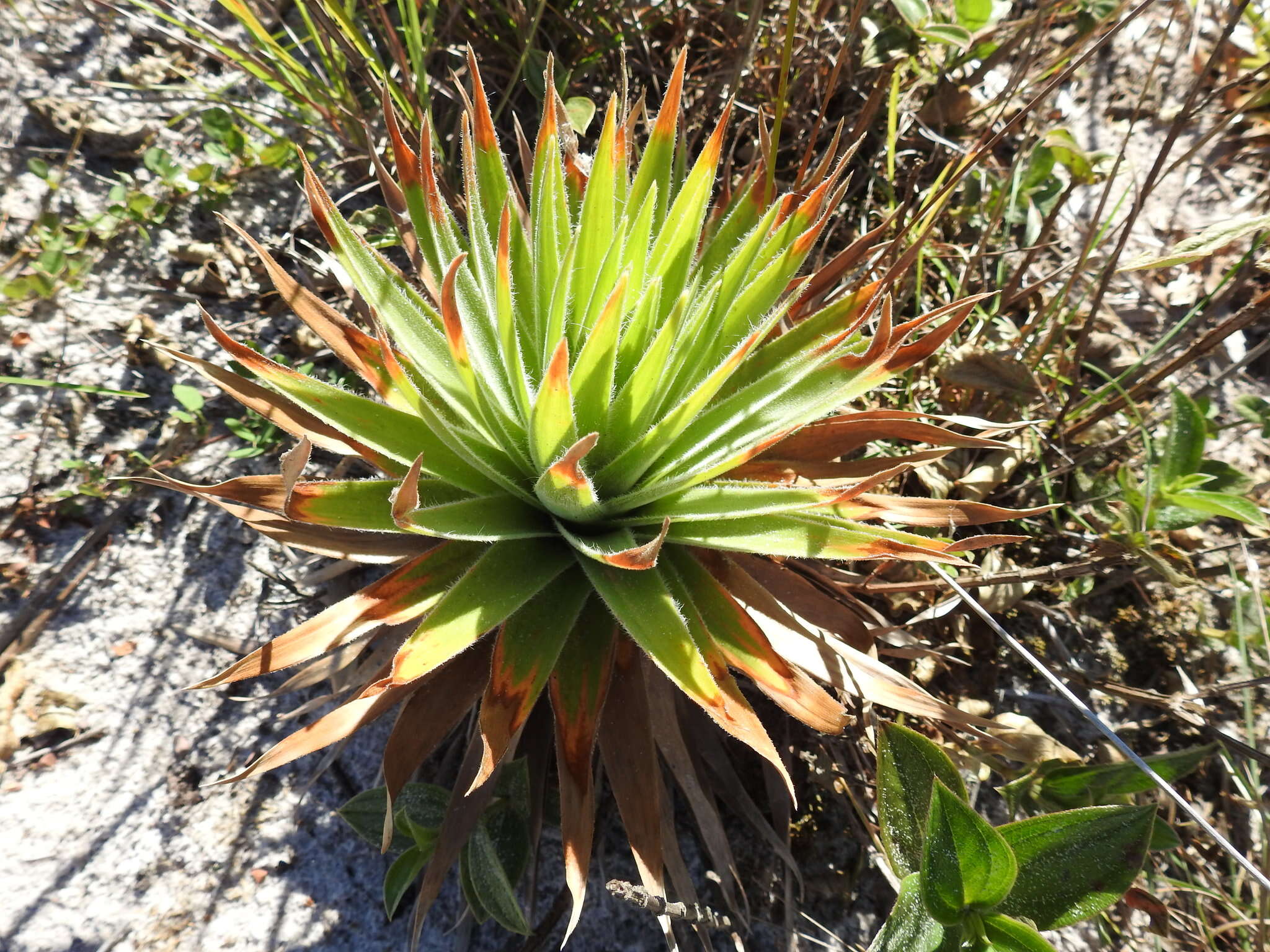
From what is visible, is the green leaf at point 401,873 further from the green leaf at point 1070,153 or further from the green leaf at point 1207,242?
the green leaf at point 1070,153

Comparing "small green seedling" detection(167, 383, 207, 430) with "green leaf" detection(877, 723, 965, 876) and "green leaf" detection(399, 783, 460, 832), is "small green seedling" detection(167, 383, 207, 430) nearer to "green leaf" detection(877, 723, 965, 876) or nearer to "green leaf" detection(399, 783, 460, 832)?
"green leaf" detection(399, 783, 460, 832)

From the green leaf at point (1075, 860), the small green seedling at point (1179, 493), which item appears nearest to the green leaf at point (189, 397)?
the green leaf at point (1075, 860)

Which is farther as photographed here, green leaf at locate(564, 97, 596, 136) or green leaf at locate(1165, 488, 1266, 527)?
green leaf at locate(564, 97, 596, 136)

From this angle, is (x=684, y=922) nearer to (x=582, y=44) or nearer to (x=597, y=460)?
(x=597, y=460)

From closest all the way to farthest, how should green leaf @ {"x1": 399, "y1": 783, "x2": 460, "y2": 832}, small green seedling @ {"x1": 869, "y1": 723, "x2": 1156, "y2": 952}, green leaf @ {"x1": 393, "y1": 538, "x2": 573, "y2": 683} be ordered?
1. green leaf @ {"x1": 393, "y1": 538, "x2": 573, "y2": 683}
2. small green seedling @ {"x1": 869, "y1": 723, "x2": 1156, "y2": 952}
3. green leaf @ {"x1": 399, "y1": 783, "x2": 460, "y2": 832}

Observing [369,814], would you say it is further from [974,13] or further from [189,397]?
Answer: [974,13]

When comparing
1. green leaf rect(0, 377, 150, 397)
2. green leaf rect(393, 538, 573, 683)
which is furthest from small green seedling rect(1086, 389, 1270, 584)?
green leaf rect(0, 377, 150, 397)

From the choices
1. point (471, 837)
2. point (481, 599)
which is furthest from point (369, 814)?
point (481, 599)

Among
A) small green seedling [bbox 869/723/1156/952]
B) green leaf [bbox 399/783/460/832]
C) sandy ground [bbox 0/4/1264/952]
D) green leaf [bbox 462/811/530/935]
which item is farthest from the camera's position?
sandy ground [bbox 0/4/1264/952]
